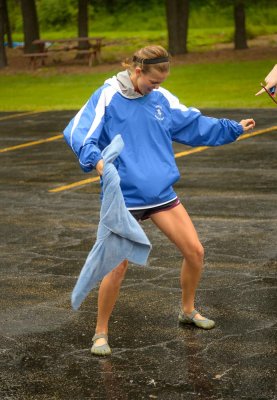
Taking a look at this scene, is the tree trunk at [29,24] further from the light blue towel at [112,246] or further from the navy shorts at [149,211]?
the light blue towel at [112,246]

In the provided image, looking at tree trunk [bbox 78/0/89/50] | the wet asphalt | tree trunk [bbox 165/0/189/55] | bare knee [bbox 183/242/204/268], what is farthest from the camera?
tree trunk [bbox 78/0/89/50]

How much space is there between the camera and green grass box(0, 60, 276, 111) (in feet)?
71.3

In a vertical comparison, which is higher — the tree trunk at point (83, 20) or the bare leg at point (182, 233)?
the bare leg at point (182, 233)

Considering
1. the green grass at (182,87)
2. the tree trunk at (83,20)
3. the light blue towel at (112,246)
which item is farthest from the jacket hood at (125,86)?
the tree trunk at (83,20)

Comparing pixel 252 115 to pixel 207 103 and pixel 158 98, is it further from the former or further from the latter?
pixel 158 98

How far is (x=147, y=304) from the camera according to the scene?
6.91 meters

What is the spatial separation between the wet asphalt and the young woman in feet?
1.24

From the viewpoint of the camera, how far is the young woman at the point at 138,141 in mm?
5879

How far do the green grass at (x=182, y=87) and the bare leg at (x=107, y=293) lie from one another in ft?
45.9

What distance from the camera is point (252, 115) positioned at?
58.5 feet

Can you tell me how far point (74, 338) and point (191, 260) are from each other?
2.79ft

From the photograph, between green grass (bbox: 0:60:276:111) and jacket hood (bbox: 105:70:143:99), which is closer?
jacket hood (bbox: 105:70:143:99)

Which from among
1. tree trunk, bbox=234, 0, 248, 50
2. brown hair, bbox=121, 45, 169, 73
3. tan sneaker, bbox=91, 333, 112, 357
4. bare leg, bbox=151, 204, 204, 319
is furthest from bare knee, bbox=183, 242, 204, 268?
tree trunk, bbox=234, 0, 248, 50

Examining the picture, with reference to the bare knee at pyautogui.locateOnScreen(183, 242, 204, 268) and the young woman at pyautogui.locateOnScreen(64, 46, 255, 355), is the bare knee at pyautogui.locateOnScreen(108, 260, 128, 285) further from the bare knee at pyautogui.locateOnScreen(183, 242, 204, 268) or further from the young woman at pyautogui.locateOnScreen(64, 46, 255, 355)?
the bare knee at pyautogui.locateOnScreen(183, 242, 204, 268)
